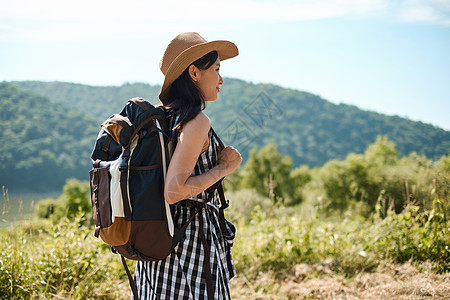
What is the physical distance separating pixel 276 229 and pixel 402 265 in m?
1.21

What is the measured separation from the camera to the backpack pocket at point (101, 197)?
47.8 inches

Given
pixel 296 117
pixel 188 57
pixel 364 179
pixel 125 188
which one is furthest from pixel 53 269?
pixel 296 117

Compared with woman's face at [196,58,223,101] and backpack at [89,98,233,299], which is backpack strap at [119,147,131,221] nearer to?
backpack at [89,98,233,299]

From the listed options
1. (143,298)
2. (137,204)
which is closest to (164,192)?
(137,204)

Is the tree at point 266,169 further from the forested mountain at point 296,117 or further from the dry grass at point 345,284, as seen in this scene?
the dry grass at point 345,284

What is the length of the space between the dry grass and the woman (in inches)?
65.6

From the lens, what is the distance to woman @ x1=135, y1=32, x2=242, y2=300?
130 cm

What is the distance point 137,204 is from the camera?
1184mm

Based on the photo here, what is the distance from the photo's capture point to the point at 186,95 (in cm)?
132

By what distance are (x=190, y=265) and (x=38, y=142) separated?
118ft

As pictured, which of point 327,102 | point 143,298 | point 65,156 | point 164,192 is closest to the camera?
point 164,192

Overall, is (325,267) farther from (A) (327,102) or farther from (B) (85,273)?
(A) (327,102)

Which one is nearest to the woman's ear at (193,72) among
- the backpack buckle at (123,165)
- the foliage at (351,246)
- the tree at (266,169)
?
the backpack buckle at (123,165)

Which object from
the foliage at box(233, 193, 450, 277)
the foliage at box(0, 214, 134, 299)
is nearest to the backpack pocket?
the foliage at box(0, 214, 134, 299)
